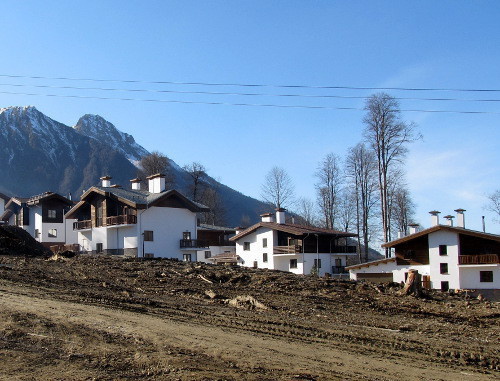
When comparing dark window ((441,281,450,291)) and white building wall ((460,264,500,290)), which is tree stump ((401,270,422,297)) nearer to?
white building wall ((460,264,500,290))

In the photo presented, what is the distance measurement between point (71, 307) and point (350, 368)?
24.7 feet

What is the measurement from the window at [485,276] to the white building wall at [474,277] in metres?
0.21

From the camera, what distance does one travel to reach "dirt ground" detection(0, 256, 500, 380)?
8938mm

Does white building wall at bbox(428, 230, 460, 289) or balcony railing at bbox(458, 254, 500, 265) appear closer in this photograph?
balcony railing at bbox(458, 254, 500, 265)

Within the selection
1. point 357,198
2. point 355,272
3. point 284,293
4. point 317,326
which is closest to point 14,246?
point 284,293

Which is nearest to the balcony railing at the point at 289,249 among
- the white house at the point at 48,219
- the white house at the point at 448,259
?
the white house at the point at 448,259

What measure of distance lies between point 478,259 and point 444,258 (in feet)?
9.72

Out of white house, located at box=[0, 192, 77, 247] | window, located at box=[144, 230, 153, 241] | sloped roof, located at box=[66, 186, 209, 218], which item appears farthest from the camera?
white house, located at box=[0, 192, 77, 247]

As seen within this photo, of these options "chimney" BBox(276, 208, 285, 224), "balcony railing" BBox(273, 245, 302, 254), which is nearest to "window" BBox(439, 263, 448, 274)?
"balcony railing" BBox(273, 245, 302, 254)

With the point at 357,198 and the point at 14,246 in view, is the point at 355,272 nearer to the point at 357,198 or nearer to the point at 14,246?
the point at 357,198

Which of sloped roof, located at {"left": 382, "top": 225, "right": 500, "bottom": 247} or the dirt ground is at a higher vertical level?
sloped roof, located at {"left": 382, "top": 225, "right": 500, "bottom": 247}

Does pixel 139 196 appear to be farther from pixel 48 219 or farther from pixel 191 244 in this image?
pixel 48 219

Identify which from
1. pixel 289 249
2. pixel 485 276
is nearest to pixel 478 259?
pixel 485 276

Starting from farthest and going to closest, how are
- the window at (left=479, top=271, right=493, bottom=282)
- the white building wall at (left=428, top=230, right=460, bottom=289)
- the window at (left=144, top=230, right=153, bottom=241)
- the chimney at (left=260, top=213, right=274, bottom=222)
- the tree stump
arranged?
the chimney at (left=260, top=213, right=274, bottom=222) < the window at (left=144, top=230, right=153, bottom=241) < the white building wall at (left=428, top=230, right=460, bottom=289) < the window at (left=479, top=271, right=493, bottom=282) < the tree stump
